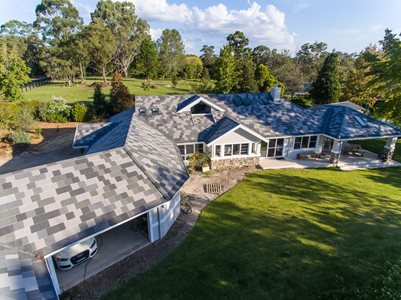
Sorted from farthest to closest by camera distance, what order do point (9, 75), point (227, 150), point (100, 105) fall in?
point (9, 75) < point (100, 105) < point (227, 150)

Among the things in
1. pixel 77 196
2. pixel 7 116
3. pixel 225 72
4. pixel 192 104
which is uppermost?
pixel 225 72

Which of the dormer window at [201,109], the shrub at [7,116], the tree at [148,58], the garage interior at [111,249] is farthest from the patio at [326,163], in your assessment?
the tree at [148,58]

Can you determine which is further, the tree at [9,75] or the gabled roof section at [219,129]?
the tree at [9,75]

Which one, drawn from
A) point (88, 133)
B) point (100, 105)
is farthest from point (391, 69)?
point (100, 105)

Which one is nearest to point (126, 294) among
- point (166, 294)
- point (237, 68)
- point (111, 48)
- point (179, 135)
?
point (166, 294)

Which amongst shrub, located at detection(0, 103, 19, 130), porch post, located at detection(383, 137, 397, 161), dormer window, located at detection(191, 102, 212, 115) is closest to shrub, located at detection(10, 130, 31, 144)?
shrub, located at detection(0, 103, 19, 130)

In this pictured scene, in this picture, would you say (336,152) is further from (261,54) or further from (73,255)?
(261,54)

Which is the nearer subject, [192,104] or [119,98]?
[192,104]

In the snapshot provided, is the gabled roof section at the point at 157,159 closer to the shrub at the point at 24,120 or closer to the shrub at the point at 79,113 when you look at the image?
the shrub at the point at 24,120
